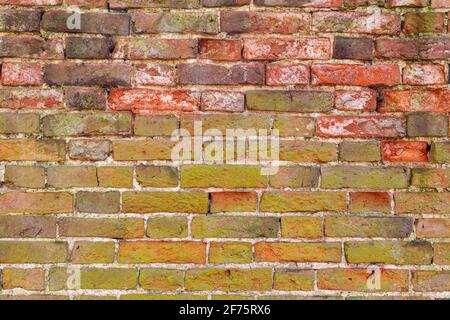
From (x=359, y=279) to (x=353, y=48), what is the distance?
29.7 inches

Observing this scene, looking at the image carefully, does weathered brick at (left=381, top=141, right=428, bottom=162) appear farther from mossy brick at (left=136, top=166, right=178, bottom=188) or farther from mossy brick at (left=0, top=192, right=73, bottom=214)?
mossy brick at (left=0, top=192, right=73, bottom=214)

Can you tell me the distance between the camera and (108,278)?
1.35 m

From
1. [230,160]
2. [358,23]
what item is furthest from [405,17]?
[230,160]

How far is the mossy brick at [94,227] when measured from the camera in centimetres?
134

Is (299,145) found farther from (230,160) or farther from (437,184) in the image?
(437,184)

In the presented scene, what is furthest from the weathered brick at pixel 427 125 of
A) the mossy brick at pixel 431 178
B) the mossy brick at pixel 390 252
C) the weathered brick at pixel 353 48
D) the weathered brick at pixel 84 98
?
the weathered brick at pixel 84 98

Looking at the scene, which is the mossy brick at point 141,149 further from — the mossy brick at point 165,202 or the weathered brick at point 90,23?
the weathered brick at point 90,23

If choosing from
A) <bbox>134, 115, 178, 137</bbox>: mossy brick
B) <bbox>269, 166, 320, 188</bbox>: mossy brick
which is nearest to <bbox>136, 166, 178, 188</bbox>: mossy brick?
<bbox>134, 115, 178, 137</bbox>: mossy brick

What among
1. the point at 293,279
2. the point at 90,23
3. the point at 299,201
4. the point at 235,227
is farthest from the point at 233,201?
the point at 90,23

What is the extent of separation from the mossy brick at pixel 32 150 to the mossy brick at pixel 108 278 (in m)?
0.38

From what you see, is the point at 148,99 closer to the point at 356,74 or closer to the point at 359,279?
the point at 356,74

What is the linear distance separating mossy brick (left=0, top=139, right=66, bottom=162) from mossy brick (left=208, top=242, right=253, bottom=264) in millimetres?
577

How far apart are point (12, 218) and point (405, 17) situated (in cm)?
143

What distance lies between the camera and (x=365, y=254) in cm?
136
